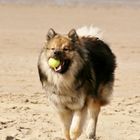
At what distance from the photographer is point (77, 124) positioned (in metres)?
7.73

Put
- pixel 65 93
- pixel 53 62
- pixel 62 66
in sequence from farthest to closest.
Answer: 1. pixel 65 93
2. pixel 62 66
3. pixel 53 62

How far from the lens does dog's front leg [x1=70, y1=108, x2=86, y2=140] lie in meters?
7.74

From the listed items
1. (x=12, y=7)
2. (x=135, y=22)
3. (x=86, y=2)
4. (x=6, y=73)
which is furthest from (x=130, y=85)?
(x=86, y=2)

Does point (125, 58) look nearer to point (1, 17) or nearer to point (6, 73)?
point (6, 73)

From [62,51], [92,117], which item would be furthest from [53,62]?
[92,117]

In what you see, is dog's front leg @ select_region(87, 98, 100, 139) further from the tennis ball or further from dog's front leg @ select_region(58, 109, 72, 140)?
the tennis ball

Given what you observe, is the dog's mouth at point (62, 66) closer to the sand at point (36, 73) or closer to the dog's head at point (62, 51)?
the dog's head at point (62, 51)

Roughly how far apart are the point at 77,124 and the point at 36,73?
618 centimetres

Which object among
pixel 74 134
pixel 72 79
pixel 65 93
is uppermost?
pixel 72 79

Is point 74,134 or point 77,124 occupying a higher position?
point 77,124

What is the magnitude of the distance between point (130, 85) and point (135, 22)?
36.1 feet

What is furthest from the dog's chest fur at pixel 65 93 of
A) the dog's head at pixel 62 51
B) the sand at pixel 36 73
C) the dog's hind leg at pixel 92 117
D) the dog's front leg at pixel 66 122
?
the sand at pixel 36 73

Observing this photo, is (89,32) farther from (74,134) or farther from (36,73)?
(36,73)

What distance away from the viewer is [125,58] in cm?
1644
